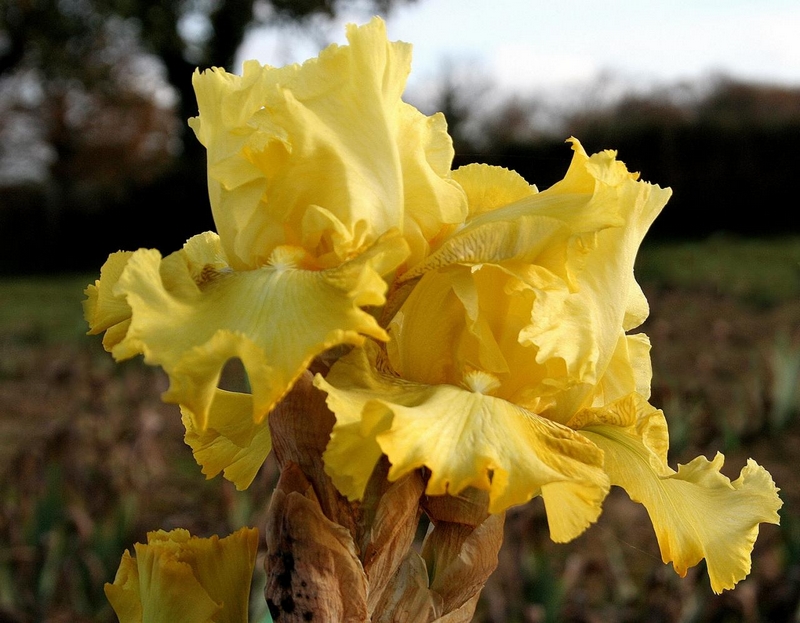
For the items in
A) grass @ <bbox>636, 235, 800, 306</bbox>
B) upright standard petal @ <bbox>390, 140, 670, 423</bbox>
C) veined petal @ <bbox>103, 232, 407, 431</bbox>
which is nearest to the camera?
veined petal @ <bbox>103, 232, 407, 431</bbox>

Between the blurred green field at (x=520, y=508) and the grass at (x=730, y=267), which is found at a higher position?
the blurred green field at (x=520, y=508)

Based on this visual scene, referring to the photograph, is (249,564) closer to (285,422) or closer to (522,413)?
(285,422)

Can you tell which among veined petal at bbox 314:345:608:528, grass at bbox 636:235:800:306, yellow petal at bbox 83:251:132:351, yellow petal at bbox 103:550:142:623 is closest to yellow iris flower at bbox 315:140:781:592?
veined petal at bbox 314:345:608:528

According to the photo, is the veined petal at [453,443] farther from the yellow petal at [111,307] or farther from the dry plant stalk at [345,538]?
the yellow petal at [111,307]

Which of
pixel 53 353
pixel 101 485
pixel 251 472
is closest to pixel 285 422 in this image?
pixel 251 472

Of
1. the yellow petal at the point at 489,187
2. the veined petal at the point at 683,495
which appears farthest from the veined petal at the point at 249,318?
the veined petal at the point at 683,495

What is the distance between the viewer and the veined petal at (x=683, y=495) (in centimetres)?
66

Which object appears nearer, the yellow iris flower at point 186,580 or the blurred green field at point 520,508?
the yellow iris flower at point 186,580

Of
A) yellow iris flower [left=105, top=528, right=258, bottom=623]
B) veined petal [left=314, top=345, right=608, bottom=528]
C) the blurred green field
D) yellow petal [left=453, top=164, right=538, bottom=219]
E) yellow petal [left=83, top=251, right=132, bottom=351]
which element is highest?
yellow petal [left=453, top=164, right=538, bottom=219]

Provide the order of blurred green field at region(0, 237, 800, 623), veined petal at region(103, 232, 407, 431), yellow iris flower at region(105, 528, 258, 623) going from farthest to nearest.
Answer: blurred green field at region(0, 237, 800, 623) → yellow iris flower at region(105, 528, 258, 623) → veined petal at region(103, 232, 407, 431)

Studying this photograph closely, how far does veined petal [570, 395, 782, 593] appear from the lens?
25.9 inches

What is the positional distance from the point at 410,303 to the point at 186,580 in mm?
317

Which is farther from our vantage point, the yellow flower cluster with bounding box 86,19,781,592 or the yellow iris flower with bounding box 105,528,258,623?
the yellow iris flower with bounding box 105,528,258,623

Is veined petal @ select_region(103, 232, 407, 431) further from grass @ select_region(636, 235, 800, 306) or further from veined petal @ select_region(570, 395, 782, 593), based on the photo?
grass @ select_region(636, 235, 800, 306)
